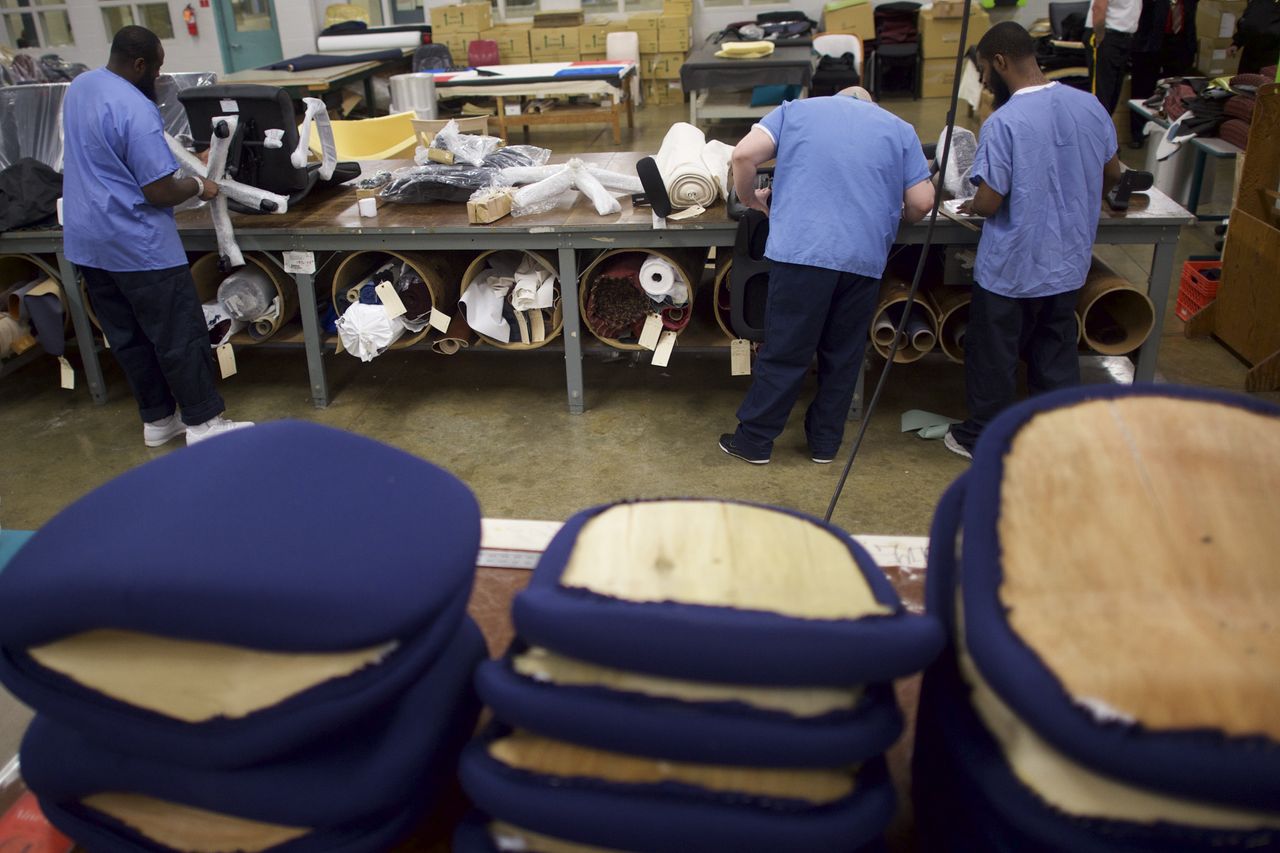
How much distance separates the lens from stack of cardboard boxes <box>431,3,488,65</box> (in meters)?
10.7

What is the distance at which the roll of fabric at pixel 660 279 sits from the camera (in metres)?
3.72

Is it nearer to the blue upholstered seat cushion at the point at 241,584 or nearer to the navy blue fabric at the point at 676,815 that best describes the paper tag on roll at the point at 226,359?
the blue upholstered seat cushion at the point at 241,584

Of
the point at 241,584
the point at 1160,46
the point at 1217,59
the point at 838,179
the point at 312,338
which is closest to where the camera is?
the point at 241,584

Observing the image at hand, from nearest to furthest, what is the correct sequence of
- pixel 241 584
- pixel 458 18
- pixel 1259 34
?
pixel 241 584, pixel 1259 34, pixel 458 18

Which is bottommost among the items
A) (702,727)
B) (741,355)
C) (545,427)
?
(545,427)

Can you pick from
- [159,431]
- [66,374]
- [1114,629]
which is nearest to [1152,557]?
[1114,629]

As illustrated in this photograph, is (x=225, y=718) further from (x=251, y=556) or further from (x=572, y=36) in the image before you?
(x=572, y=36)

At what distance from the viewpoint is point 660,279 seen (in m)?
3.75

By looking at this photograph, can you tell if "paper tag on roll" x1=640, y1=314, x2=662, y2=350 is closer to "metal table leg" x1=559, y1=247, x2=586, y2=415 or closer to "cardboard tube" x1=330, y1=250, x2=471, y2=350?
"metal table leg" x1=559, y1=247, x2=586, y2=415

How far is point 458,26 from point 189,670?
11085 mm

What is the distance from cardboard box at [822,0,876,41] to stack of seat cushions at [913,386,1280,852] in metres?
10.7

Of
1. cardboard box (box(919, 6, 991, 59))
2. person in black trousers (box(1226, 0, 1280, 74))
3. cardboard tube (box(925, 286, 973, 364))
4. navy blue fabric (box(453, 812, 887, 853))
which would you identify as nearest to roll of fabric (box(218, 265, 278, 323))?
cardboard tube (box(925, 286, 973, 364))

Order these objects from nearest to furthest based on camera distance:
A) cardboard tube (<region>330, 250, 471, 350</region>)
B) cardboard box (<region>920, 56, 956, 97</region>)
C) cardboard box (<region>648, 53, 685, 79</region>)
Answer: cardboard tube (<region>330, 250, 471, 350</region>)
cardboard box (<region>920, 56, 956, 97</region>)
cardboard box (<region>648, 53, 685, 79</region>)

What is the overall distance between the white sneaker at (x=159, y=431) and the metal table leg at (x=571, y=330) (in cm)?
151
